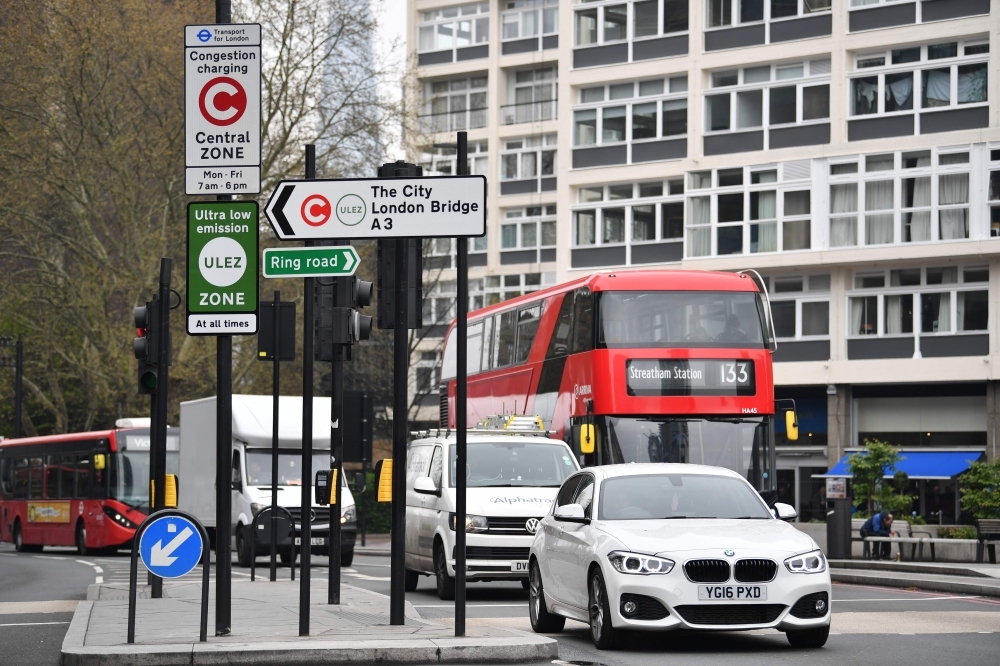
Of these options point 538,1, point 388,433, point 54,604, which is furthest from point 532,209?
point 54,604

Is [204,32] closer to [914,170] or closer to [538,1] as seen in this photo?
[914,170]

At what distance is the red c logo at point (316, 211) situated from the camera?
41.9ft

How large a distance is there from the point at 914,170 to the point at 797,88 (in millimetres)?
5019

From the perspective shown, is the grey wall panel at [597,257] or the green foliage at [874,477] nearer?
the green foliage at [874,477]

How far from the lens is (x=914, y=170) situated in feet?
155

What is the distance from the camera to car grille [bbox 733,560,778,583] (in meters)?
12.4

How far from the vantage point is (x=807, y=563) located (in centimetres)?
1265

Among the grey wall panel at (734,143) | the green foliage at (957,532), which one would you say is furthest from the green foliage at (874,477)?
the grey wall panel at (734,143)

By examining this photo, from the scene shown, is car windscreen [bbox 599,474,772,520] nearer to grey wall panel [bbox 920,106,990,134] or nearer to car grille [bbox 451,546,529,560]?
car grille [bbox 451,546,529,560]

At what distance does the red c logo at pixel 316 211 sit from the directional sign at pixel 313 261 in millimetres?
Result: 250

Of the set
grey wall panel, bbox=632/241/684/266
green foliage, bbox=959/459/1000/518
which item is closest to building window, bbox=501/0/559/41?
grey wall panel, bbox=632/241/684/266

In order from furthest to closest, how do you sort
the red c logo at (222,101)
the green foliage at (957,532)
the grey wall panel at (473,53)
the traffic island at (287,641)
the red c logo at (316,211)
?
the grey wall panel at (473,53), the green foliage at (957,532), the red c logo at (316,211), the red c logo at (222,101), the traffic island at (287,641)

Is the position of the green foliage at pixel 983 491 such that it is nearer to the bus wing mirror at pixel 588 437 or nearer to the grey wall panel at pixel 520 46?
the bus wing mirror at pixel 588 437

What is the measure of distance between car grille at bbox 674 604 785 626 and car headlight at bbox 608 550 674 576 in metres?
0.33
